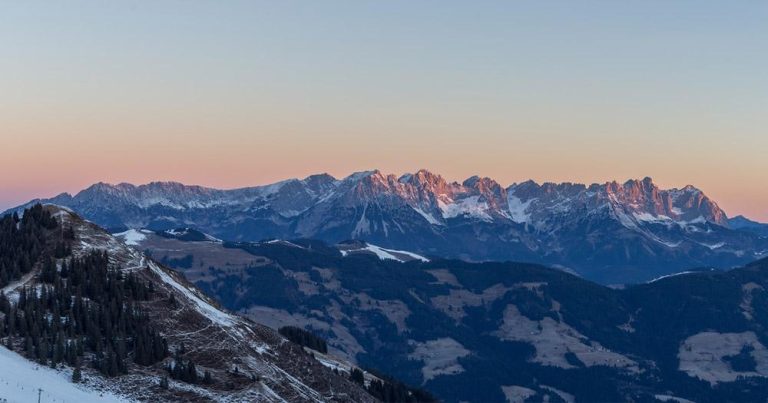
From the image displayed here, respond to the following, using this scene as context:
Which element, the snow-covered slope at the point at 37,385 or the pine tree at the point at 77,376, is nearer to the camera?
the snow-covered slope at the point at 37,385

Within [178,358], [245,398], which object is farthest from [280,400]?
[178,358]

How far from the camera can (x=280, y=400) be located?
649ft

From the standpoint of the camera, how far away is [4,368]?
17025 centimetres

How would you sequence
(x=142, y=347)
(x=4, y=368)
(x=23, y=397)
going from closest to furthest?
(x=23, y=397) → (x=4, y=368) → (x=142, y=347)

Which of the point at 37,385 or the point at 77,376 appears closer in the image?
the point at 37,385

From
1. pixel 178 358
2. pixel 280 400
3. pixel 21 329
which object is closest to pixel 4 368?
pixel 21 329

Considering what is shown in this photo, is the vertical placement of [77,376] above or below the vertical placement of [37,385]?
below

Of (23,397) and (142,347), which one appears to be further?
(142,347)

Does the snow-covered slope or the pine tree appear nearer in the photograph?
the snow-covered slope

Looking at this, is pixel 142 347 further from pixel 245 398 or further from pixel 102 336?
pixel 245 398

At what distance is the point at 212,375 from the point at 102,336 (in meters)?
22.6

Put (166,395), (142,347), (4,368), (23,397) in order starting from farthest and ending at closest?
(142,347) < (166,395) < (4,368) < (23,397)

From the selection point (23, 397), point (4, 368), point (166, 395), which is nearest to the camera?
point (23, 397)

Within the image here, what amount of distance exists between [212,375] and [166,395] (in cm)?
1588
